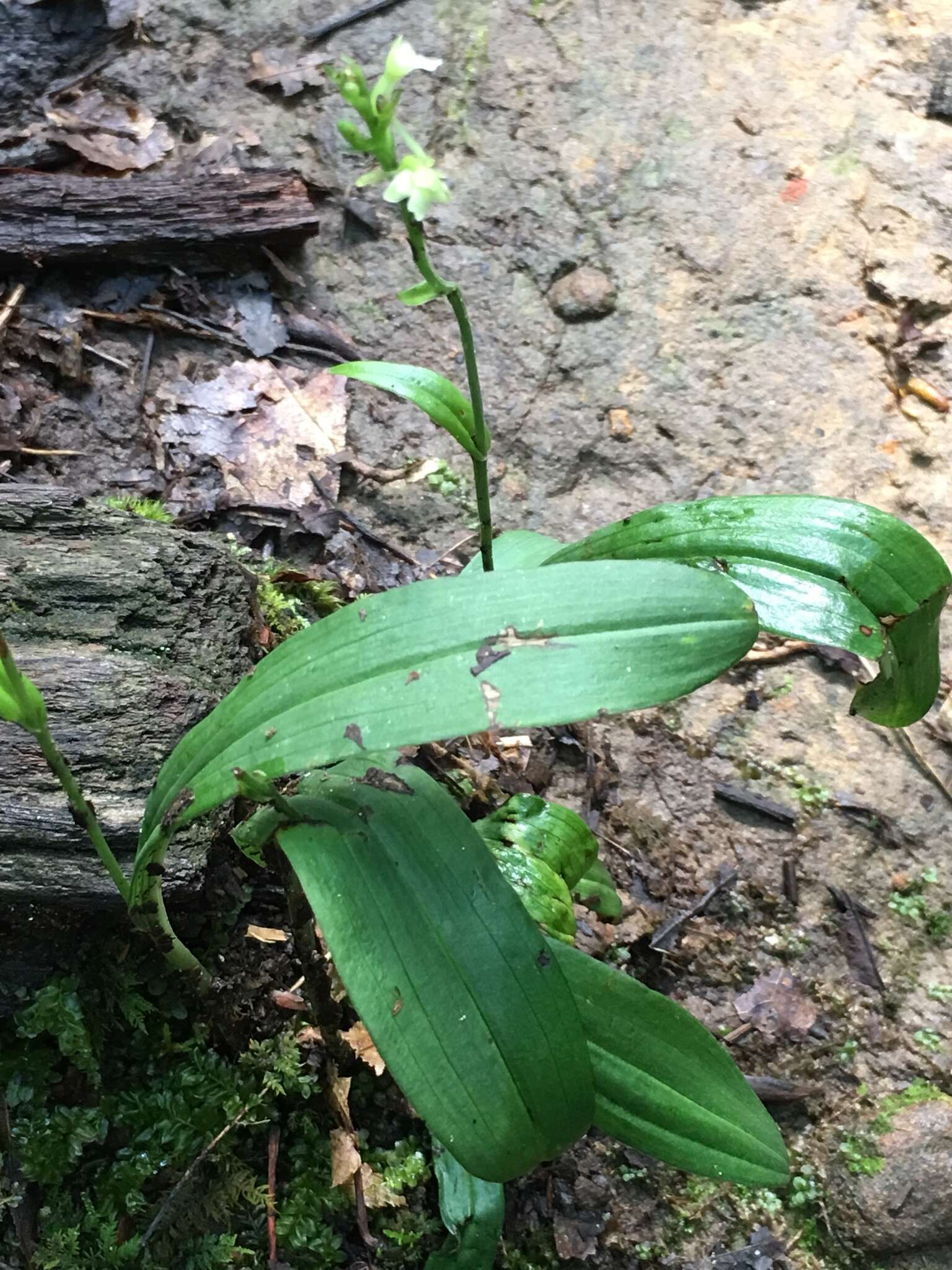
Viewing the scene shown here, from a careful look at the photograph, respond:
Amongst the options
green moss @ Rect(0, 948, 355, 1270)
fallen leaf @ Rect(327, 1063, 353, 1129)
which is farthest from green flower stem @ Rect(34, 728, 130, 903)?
fallen leaf @ Rect(327, 1063, 353, 1129)

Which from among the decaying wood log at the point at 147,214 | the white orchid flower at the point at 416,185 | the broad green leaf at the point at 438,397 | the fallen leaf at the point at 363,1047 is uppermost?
the white orchid flower at the point at 416,185

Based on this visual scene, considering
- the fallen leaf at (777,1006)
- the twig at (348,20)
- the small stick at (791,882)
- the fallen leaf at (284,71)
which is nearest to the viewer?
the fallen leaf at (777,1006)

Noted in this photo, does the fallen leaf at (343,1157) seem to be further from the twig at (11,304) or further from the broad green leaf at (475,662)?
the twig at (11,304)

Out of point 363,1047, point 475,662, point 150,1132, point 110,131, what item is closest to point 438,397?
point 475,662

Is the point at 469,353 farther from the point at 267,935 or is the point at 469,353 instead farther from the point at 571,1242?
the point at 571,1242

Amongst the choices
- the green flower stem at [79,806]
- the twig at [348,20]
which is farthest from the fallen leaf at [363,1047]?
the twig at [348,20]

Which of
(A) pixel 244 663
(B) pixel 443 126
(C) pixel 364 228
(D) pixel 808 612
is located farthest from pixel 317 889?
(B) pixel 443 126

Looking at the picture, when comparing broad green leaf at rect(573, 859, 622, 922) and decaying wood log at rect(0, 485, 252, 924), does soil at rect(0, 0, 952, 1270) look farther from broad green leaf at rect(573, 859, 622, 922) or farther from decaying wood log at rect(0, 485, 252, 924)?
decaying wood log at rect(0, 485, 252, 924)

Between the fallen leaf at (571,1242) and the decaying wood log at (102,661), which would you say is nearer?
the decaying wood log at (102,661)
